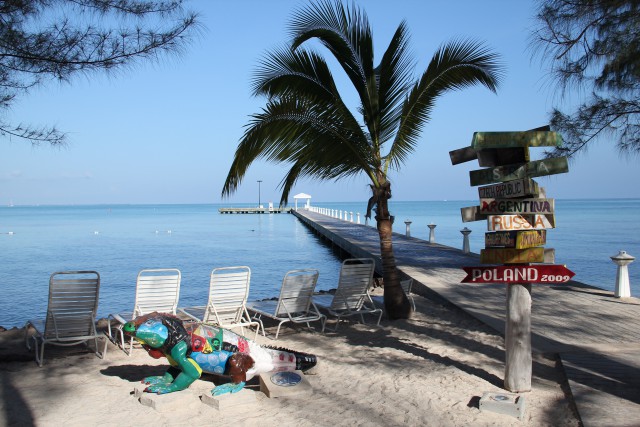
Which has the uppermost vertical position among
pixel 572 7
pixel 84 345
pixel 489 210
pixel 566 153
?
pixel 572 7

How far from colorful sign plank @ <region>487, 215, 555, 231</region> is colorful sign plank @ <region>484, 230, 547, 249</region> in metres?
0.05

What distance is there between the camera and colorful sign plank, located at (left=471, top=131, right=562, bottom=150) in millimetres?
4629

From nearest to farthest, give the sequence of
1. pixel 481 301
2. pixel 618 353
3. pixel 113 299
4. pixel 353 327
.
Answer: pixel 618 353
pixel 353 327
pixel 481 301
pixel 113 299

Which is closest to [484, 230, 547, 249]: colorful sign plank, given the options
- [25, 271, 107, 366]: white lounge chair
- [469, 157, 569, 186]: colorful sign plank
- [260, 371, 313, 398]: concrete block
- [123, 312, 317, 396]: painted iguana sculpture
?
[469, 157, 569, 186]: colorful sign plank

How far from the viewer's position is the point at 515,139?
4.70 metres

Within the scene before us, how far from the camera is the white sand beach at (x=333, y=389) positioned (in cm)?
432

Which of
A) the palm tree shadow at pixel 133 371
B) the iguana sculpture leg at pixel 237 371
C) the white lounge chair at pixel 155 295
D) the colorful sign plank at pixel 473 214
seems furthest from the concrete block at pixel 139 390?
the colorful sign plank at pixel 473 214

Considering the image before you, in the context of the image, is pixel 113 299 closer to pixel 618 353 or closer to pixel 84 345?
pixel 84 345

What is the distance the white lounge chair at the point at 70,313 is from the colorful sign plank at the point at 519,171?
3870 mm

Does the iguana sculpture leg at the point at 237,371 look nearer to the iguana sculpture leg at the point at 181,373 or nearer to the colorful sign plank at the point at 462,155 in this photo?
the iguana sculpture leg at the point at 181,373

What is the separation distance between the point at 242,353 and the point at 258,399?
0.42m

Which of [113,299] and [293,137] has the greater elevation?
[293,137]

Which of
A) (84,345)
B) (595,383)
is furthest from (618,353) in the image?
(84,345)

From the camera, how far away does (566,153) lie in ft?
22.2
